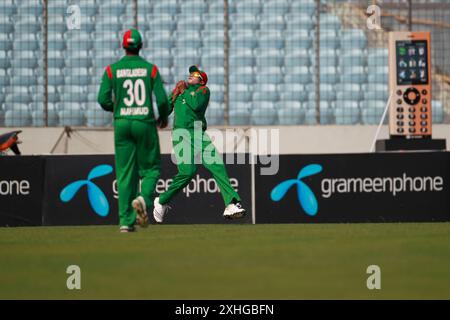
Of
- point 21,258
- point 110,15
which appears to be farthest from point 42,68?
point 21,258

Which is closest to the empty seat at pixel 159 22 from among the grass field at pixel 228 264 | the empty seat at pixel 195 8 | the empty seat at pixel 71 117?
the empty seat at pixel 195 8

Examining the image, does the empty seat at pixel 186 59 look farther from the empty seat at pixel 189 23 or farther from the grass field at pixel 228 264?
the grass field at pixel 228 264

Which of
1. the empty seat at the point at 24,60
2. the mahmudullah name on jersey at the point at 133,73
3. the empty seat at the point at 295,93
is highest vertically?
the empty seat at the point at 24,60

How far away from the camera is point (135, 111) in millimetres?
10914

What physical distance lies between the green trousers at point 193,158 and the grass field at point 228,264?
49.0 inches

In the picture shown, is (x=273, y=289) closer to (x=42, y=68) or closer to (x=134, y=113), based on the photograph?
(x=134, y=113)

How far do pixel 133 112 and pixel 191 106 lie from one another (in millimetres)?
2227

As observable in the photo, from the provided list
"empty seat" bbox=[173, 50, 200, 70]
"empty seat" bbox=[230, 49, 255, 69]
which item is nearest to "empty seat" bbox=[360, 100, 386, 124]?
"empty seat" bbox=[230, 49, 255, 69]

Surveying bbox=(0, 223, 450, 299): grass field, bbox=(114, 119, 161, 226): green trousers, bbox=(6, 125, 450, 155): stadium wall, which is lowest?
bbox=(0, 223, 450, 299): grass field

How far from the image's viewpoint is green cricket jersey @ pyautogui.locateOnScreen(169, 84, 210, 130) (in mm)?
13070

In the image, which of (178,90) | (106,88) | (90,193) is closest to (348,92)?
(90,193)

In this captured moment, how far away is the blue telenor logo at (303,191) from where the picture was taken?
49.2 ft

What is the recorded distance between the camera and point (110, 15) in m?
21.8

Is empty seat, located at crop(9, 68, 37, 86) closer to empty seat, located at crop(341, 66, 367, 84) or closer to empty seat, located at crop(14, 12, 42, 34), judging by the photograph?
empty seat, located at crop(14, 12, 42, 34)
